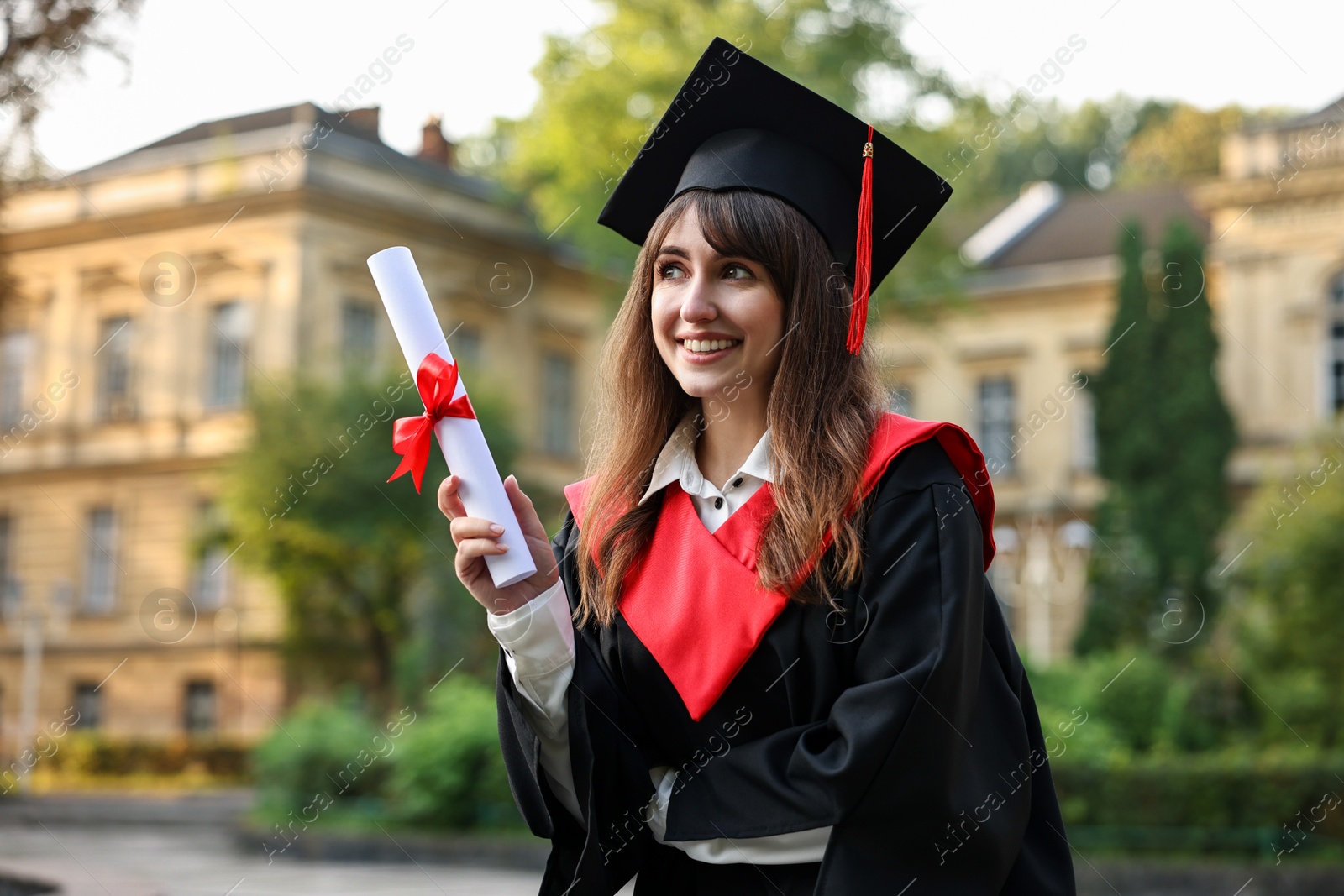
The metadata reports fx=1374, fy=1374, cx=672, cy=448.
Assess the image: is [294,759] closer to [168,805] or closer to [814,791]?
[168,805]

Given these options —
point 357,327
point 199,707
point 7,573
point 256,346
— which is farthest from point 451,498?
point 7,573

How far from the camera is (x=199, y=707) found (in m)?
27.7

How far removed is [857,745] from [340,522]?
846 inches

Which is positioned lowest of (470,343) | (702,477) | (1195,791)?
(1195,791)

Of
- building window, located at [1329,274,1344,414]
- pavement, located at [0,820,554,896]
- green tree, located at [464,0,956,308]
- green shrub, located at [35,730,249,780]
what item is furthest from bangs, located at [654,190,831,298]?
building window, located at [1329,274,1344,414]

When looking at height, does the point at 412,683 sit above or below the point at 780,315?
below

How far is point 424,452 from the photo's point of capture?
2.46 metres

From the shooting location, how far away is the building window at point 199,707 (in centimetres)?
2752

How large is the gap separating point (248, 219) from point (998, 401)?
18.8m

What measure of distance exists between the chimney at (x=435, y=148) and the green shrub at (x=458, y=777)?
1917 centimetres

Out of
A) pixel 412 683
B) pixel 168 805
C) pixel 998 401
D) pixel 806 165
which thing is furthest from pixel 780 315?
pixel 998 401

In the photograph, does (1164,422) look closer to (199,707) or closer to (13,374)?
(199,707)

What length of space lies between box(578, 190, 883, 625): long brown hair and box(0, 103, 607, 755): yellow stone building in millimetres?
23371

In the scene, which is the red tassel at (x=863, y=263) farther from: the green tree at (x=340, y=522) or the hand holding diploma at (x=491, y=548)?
the green tree at (x=340, y=522)
